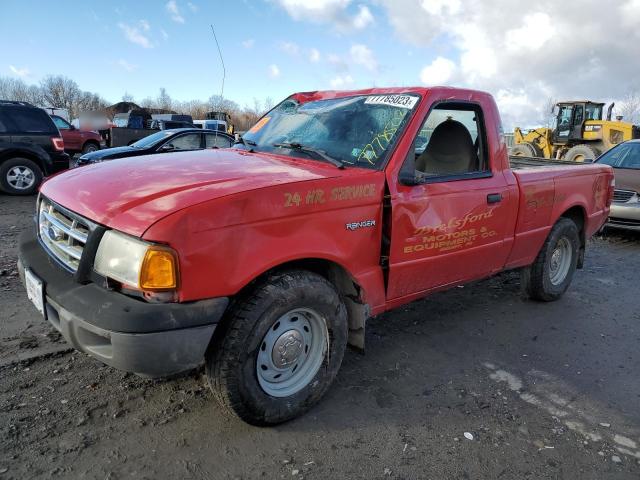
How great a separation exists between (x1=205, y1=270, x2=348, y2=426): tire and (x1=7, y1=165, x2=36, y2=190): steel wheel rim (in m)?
9.16

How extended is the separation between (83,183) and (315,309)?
4.94ft

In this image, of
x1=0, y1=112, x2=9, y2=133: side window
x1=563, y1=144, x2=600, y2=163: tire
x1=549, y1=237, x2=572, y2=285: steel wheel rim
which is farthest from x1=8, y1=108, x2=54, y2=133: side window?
x1=563, y1=144, x2=600, y2=163: tire

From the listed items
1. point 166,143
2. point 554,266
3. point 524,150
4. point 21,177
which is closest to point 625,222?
point 554,266

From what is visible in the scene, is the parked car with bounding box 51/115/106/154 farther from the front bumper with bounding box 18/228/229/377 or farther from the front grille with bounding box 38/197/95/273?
the front bumper with bounding box 18/228/229/377

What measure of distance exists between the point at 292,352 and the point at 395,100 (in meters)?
1.85

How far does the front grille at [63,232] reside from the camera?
2.50m

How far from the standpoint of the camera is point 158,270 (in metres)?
2.19

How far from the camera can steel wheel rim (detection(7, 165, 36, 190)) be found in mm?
9696

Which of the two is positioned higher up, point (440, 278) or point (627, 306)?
point (440, 278)

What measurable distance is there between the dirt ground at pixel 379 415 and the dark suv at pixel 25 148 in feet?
22.1

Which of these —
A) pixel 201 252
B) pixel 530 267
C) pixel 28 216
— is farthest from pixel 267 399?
pixel 28 216

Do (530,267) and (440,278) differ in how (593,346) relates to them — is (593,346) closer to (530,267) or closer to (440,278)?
(530,267)

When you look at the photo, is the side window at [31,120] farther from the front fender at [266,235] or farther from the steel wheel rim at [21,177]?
the front fender at [266,235]

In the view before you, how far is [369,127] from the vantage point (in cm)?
331
